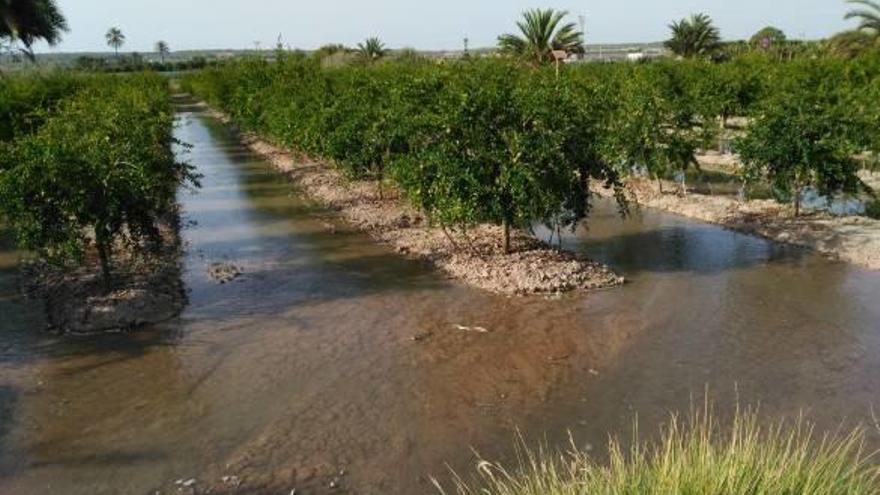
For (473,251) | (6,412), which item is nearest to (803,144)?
(473,251)

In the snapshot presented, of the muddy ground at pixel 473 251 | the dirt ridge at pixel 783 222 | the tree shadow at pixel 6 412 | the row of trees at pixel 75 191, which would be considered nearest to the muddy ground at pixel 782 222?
the dirt ridge at pixel 783 222

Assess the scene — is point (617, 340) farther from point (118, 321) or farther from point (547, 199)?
point (118, 321)

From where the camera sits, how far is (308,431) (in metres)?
7.71

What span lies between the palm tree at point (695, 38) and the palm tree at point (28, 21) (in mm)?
37778

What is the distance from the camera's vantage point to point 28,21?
3962 cm

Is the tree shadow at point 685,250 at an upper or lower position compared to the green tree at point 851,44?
lower

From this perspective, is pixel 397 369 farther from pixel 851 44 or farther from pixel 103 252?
pixel 851 44

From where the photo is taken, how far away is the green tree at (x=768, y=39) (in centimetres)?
5944

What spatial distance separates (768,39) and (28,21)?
171ft

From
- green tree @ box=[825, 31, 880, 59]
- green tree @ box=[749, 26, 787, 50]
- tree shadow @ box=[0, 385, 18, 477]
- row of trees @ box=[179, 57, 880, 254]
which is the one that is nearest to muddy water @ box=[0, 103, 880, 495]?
tree shadow @ box=[0, 385, 18, 477]

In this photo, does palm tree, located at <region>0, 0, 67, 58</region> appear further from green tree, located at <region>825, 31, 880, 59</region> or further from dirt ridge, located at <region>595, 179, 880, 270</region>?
green tree, located at <region>825, 31, 880, 59</region>

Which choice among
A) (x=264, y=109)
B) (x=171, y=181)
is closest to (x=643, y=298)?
(x=171, y=181)

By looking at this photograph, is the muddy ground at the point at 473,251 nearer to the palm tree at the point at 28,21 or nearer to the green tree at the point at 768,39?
the palm tree at the point at 28,21

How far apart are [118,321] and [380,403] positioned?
455 cm
